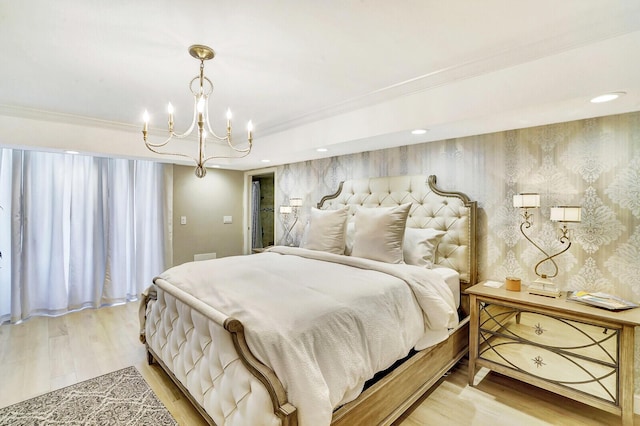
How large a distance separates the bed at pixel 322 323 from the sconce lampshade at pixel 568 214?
0.68 meters

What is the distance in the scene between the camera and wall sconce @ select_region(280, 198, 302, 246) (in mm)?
4091

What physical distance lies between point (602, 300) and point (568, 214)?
0.56m

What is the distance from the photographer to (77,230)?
375 centimetres

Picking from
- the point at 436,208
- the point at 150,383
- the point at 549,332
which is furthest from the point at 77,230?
the point at 549,332

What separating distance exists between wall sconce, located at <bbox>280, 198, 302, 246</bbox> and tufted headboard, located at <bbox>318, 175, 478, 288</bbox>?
0.83m

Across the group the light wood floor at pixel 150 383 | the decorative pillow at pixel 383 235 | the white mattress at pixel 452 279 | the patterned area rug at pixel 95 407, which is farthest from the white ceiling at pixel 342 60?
the patterned area rug at pixel 95 407

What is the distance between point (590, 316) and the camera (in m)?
1.75

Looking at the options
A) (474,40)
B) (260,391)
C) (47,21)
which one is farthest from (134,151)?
(474,40)

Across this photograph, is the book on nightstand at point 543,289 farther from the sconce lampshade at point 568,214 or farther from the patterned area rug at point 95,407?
the patterned area rug at point 95,407

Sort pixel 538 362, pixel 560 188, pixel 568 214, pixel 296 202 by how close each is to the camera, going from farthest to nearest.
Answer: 1. pixel 296 202
2. pixel 560 188
3. pixel 538 362
4. pixel 568 214

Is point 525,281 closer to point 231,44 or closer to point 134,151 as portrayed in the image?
point 231,44

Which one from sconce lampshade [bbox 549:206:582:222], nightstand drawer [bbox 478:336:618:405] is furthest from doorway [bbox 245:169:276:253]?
sconce lampshade [bbox 549:206:582:222]

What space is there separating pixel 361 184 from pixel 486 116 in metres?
1.58

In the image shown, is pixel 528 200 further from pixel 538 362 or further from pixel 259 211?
pixel 259 211
